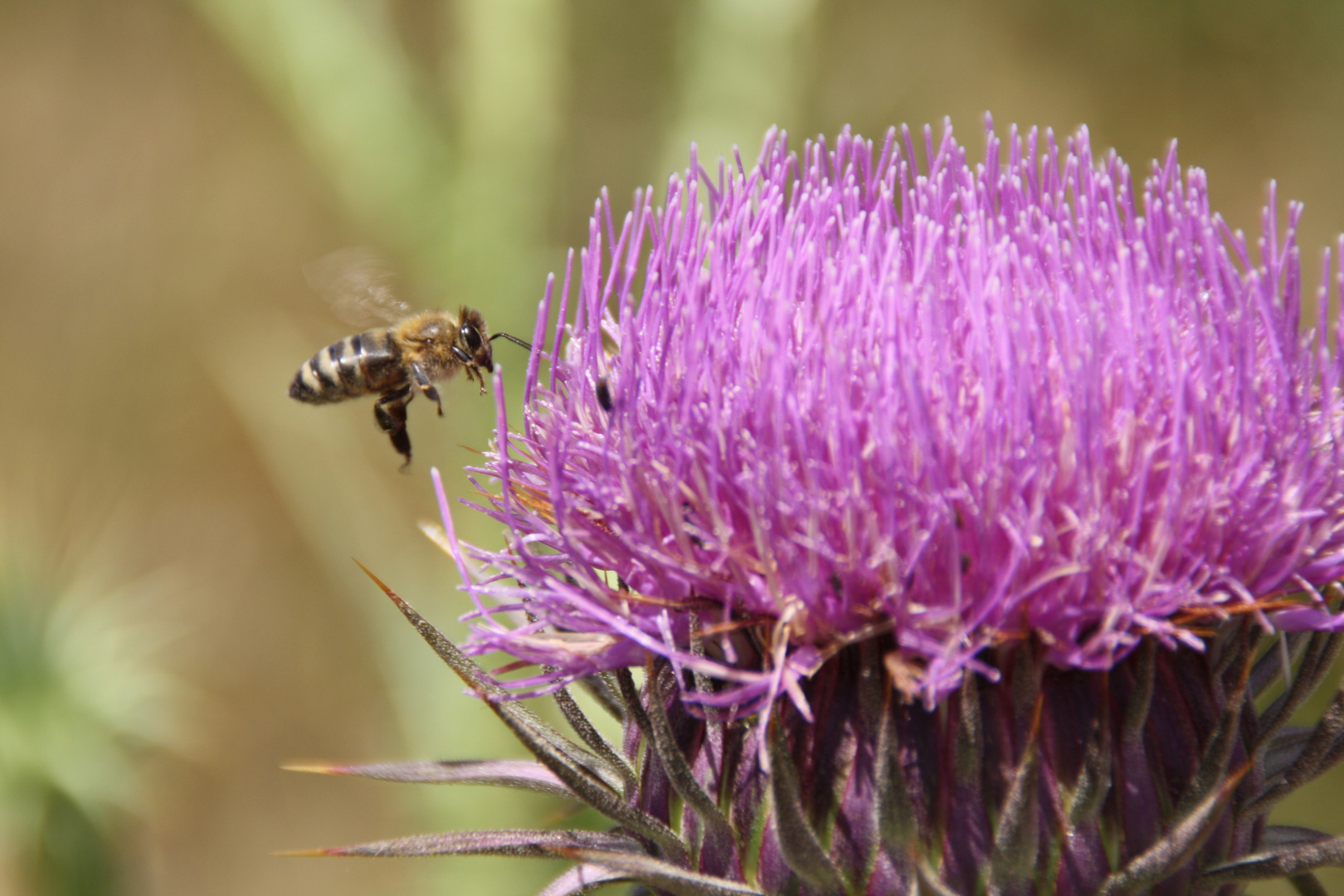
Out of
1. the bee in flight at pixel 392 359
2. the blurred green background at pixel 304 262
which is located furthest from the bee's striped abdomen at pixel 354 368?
the blurred green background at pixel 304 262

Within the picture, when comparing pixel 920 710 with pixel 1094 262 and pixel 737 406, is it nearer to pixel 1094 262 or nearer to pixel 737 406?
pixel 737 406

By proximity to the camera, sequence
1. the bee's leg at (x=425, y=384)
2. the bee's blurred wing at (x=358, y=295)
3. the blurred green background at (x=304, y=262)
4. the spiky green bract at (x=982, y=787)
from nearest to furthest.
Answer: the spiky green bract at (x=982, y=787) < the bee's leg at (x=425, y=384) < the bee's blurred wing at (x=358, y=295) < the blurred green background at (x=304, y=262)

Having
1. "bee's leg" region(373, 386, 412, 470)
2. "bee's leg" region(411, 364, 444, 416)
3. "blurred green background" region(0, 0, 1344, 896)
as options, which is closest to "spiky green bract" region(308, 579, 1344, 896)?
"bee's leg" region(411, 364, 444, 416)

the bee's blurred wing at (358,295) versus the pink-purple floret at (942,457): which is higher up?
the bee's blurred wing at (358,295)

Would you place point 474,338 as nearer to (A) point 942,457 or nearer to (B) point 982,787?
(A) point 942,457

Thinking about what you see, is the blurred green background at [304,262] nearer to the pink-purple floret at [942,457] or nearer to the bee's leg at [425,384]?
the bee's leg at [425,384]

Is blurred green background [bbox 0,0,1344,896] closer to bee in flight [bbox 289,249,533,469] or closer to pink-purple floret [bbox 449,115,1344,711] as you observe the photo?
bee in flight [bbox 289,249,533,469]
